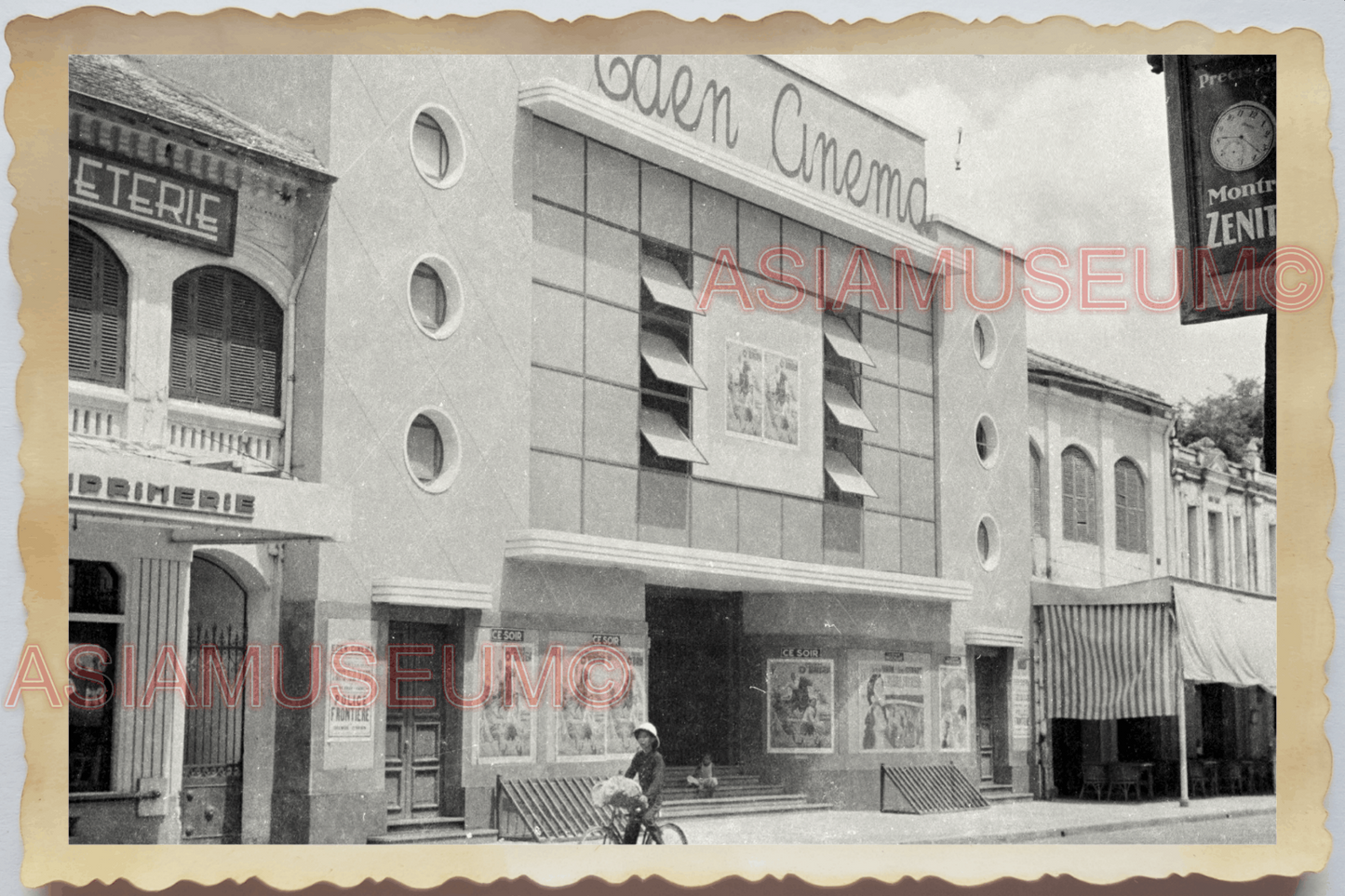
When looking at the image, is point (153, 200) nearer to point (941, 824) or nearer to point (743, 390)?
point (743, 390)

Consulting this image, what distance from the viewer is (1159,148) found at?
465 inches

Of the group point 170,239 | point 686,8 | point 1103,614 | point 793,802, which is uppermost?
point 686,8

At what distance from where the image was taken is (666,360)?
41.4 feet

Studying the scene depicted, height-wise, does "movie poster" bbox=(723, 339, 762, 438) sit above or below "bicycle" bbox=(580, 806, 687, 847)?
above

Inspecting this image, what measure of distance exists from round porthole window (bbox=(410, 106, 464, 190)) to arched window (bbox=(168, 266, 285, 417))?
54.2 inches

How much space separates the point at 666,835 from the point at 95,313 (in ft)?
15.7

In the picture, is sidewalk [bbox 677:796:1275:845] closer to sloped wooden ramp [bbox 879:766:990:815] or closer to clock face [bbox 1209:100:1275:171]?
sloped wooden ramp [bbox 879:766:990:815]

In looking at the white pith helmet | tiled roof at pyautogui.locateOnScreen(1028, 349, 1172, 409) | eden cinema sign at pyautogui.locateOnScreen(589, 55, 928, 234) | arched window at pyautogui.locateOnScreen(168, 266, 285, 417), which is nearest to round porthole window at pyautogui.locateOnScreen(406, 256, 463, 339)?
arched window at pyautogui.locateOnScreen(168, 266, 285, 417)

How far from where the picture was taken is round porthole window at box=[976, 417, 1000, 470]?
1296 centimetres

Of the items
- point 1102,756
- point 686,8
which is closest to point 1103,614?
point 1102,756

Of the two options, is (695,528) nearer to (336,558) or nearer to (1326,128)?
(336,558)

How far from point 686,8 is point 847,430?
3.36m

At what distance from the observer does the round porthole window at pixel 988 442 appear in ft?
42.5

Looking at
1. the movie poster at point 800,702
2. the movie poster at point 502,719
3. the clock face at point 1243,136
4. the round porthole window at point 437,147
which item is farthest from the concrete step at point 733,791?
the clock face at point 1243,136
